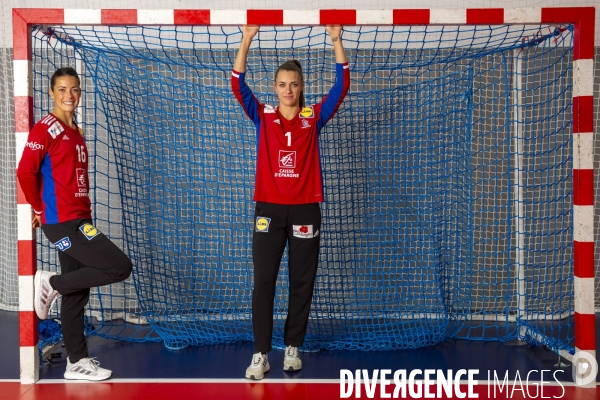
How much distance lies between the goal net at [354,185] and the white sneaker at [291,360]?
0.73m

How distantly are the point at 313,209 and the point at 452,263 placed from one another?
160cm

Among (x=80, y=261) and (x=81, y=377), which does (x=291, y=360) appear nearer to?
(x=81, y=377)

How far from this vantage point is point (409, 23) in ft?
10.5

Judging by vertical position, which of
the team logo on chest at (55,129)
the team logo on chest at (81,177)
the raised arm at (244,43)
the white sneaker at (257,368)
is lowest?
the white sneaker at (257,368)

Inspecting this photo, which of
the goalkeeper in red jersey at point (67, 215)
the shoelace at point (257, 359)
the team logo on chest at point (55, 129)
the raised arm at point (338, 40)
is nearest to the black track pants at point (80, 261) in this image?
the goalkeeper in red jersey at point (67, 215)

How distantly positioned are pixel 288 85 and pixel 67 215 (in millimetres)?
1444

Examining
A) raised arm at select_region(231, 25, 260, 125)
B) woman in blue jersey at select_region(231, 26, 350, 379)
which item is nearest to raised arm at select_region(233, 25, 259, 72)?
raised arm at select_region(231, 25, 260, 125)

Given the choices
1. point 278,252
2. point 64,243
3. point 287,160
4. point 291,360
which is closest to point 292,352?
point 291,360

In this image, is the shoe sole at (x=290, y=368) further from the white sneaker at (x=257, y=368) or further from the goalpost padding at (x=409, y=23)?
the goalpost padding at (x=409, y=23)

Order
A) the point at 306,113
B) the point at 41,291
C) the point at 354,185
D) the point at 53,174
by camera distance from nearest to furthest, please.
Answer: the point at 53,174 < the point at 41,291 < the point at 306,113 < the point at 354,185

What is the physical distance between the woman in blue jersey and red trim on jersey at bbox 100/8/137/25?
0.73 metres

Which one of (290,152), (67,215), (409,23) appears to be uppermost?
(409,23)

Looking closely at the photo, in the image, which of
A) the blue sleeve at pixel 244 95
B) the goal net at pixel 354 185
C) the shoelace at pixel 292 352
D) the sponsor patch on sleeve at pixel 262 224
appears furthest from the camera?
the goal net at pixel 354 185

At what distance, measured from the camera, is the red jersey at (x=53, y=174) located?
10.1ft
